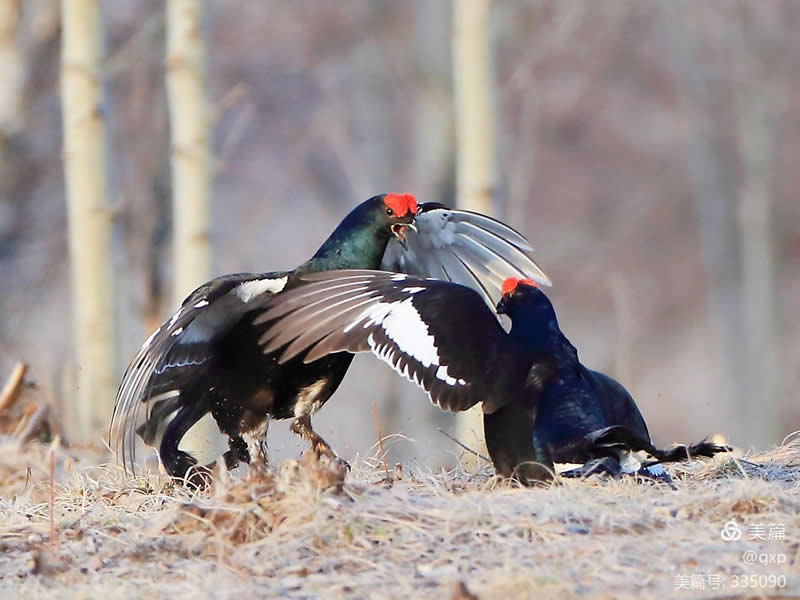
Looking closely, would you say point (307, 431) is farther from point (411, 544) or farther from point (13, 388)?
point (13, 388)

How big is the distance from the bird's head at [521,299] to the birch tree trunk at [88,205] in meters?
3.88

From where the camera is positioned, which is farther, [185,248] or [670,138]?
[670,138]

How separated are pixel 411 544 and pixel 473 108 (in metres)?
4.80

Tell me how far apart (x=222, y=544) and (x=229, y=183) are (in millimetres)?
17801

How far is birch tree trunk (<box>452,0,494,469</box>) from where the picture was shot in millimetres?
7660

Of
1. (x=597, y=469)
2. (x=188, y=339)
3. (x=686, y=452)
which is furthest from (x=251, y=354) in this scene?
(x=686, y=452)

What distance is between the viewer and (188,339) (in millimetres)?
5035

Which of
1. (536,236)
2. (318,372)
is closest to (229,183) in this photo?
(536,236)

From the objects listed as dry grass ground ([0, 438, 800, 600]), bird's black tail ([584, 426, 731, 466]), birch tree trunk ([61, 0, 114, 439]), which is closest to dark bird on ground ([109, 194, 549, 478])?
bird's black tail ([584, 426, 731, 466])

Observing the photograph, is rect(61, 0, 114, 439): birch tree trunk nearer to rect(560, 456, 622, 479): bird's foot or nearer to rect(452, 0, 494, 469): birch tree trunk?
rect(452, 0, 494, 469): birch tree trunk

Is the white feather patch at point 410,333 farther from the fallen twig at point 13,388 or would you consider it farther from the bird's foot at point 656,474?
the fallen twig at point 13,388

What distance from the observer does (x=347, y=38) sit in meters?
20.2

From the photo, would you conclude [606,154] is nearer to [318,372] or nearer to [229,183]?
[229,183]
